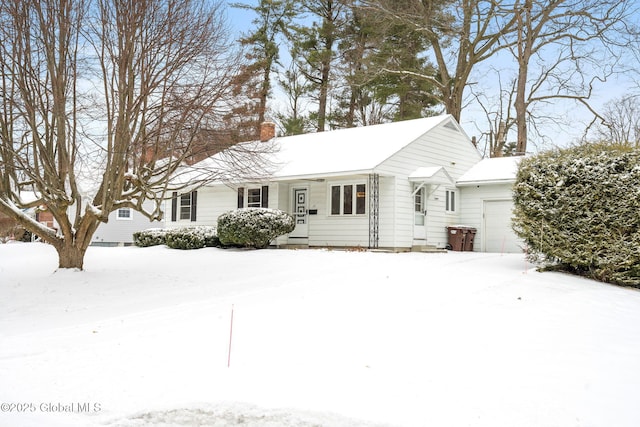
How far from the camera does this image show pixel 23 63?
11344 mm

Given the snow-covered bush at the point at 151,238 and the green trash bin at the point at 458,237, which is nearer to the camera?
the green trash bin at the point at 458,237

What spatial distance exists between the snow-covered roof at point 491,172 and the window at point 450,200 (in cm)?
48

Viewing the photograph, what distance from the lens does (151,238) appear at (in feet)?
75.7

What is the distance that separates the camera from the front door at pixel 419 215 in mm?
19264

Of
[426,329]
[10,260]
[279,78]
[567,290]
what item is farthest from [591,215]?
[279,78]

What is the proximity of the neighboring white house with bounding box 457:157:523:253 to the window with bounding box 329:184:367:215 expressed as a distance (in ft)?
13.9

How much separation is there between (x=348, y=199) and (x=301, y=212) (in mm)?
2272

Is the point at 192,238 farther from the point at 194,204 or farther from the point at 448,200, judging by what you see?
the point at 448,200

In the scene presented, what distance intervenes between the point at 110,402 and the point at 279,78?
3031 centimetres

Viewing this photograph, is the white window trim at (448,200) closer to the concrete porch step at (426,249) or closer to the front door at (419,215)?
the front door at (419,215)

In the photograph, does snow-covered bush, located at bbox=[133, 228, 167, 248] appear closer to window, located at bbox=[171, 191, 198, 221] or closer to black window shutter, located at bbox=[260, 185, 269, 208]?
window, located at bbox=[171, 191, 198, 221]

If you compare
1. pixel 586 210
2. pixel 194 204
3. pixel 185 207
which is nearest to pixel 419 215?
pixel 586 210

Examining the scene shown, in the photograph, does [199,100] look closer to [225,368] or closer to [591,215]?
[225,368]

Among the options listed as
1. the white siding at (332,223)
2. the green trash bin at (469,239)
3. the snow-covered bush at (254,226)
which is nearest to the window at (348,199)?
the white siding at (332,223)
